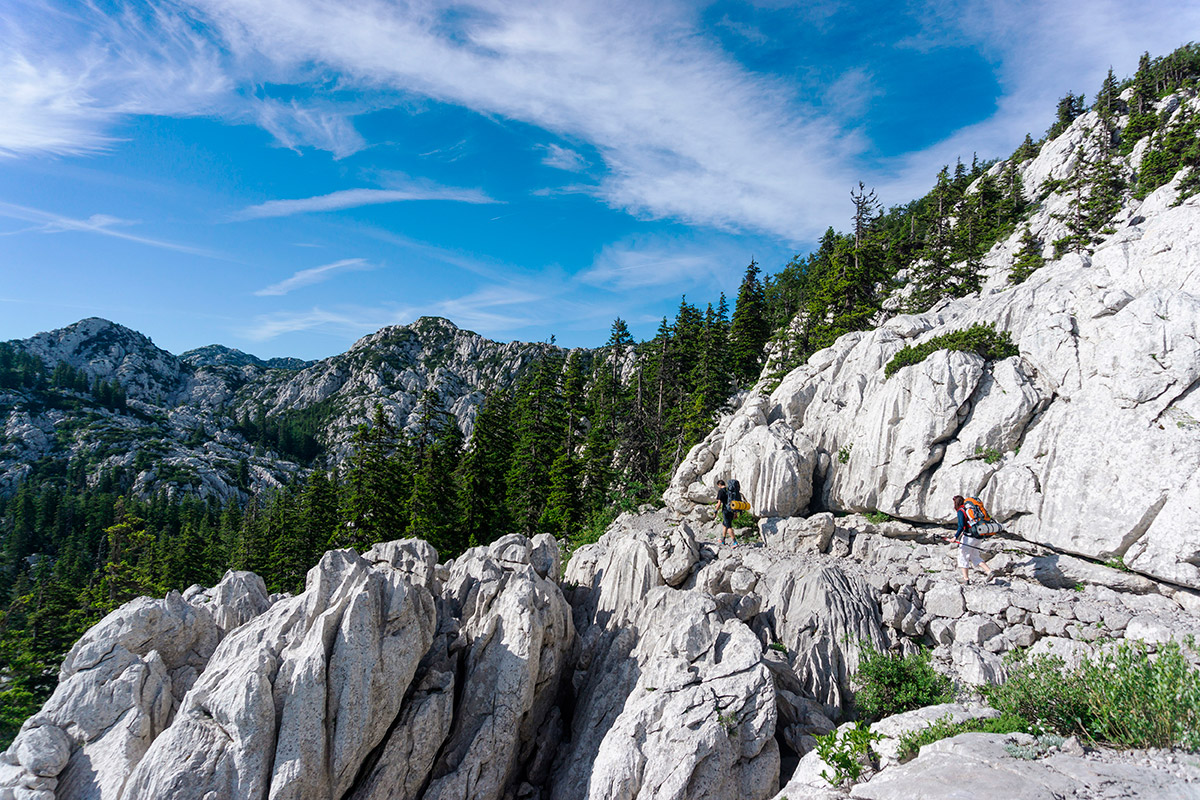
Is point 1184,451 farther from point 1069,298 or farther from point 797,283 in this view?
point 797,283

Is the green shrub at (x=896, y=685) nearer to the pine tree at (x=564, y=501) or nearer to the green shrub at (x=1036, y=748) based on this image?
the green shrub at (x=1036, y=748)

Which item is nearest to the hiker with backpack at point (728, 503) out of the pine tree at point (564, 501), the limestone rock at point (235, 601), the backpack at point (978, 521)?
the backpack at point (978, 521)

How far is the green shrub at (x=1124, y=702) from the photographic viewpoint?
750 cm

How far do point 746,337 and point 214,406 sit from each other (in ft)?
732

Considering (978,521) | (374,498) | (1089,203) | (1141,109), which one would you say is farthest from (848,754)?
(1141,109)

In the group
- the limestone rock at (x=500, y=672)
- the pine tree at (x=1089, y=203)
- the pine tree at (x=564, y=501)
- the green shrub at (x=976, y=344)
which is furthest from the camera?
the pine tree at (x=1089, y=203)

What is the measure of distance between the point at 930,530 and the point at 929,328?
10984mm

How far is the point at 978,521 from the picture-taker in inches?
684

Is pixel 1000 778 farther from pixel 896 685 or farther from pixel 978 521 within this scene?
pixel 978 521

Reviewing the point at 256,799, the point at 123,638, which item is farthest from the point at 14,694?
the point at 256,799

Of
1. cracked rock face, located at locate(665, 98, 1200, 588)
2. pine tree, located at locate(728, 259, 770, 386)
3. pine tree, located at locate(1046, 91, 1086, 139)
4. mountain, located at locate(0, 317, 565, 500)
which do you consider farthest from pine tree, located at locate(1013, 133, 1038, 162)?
mountain, located at locate(0, 317, 565, 500)

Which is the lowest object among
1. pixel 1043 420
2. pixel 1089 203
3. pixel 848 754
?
pixel 848 754

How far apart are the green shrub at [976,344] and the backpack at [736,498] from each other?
10.1 metres

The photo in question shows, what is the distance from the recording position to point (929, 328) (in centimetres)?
2544
